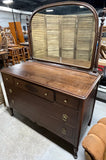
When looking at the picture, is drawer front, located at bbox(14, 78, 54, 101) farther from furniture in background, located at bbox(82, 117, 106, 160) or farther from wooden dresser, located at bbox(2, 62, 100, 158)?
furniture in background, located at bbox(82, 117, 106, 160)

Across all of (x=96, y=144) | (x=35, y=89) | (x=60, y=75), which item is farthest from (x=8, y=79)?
(x=96, y=144)

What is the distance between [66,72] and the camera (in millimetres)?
1223

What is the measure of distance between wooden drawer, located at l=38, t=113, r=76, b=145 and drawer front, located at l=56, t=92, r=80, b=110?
0.28 meters

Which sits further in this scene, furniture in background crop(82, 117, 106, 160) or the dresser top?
the dresser top

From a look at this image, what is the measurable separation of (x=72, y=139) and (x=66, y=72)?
0.74 metres

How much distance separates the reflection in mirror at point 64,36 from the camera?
3.73 feet

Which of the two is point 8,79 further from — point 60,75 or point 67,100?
point 67,100

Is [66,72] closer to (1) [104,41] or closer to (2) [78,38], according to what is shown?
(2) [78,38]

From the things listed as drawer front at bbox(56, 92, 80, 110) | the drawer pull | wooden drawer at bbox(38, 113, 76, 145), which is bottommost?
wooden drawer at bbox(38, 113, 76, 145)

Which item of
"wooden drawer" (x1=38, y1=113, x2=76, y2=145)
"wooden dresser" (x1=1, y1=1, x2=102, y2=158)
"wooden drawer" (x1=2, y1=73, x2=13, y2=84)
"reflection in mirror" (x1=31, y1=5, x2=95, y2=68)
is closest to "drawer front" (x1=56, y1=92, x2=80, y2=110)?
"wooden dresser" (x1=1, y1=1, x2=102, y2=158)

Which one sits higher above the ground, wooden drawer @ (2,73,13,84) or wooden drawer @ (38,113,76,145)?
wooden drawer @ (2,73,13,84)

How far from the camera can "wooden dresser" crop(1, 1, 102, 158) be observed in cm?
94

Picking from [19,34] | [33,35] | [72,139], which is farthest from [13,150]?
[19,34]

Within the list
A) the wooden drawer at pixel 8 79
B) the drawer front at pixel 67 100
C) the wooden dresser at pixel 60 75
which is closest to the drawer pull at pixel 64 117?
the wooden dresser at pixel 60 75
